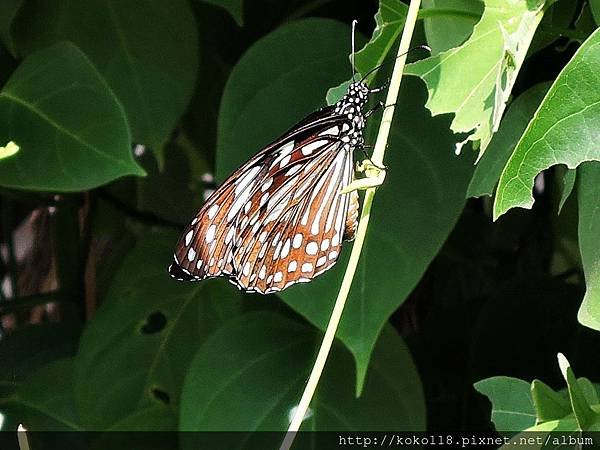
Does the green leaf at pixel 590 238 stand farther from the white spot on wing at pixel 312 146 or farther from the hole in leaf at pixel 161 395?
the hole in leaf at pixel 161 395

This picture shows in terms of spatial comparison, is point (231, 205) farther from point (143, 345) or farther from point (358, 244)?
point (143, 345)

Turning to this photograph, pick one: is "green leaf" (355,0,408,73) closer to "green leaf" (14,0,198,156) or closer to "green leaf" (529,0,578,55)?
"green leaf" (529,0,578,55)

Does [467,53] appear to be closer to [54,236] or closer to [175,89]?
[175,89]

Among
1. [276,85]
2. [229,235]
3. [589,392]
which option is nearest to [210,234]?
[229,235]

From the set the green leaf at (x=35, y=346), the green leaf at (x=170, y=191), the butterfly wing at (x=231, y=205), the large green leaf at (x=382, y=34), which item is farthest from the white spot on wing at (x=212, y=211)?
the green leaf at (x=170, y=191)

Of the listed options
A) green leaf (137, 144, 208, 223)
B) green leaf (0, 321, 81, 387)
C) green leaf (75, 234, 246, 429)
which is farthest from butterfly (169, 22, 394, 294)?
green leaf (137, 144, 208, 223)

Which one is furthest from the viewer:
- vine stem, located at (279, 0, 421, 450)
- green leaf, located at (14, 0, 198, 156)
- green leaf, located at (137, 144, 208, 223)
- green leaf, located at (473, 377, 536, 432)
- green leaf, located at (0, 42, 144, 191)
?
green leaf, located at (137, 144, 208, 223)
